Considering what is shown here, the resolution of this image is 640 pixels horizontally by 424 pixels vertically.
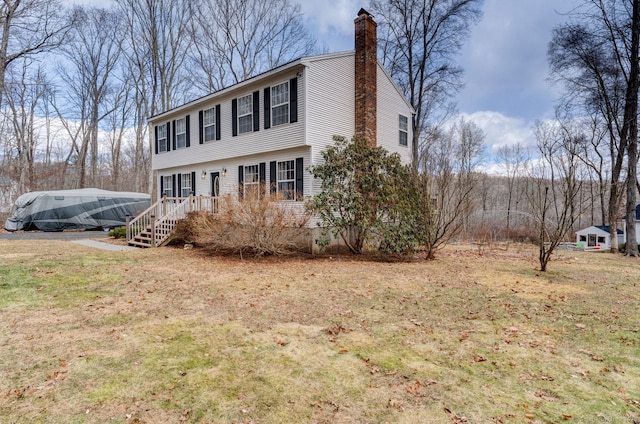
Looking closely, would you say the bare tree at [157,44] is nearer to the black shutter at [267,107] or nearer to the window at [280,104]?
the black shutter at [267,107]

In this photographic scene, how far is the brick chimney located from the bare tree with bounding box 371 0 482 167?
6160 millimetres

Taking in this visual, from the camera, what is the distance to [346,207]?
1073 centimetres

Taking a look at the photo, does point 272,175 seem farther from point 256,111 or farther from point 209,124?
point 209,124

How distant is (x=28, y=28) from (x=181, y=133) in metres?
6.49

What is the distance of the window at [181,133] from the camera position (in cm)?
1641

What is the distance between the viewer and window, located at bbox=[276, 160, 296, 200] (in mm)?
12242

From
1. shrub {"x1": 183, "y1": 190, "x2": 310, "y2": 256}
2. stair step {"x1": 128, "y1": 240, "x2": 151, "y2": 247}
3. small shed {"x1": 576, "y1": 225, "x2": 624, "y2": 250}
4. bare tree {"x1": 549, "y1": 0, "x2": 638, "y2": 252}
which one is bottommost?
small shed {"x1": 576, "y1": 225, "x2": 624, "y2": 250}

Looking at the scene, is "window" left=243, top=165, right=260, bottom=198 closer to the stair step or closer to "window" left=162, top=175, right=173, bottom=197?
the stair step

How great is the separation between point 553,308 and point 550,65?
51.8 feet

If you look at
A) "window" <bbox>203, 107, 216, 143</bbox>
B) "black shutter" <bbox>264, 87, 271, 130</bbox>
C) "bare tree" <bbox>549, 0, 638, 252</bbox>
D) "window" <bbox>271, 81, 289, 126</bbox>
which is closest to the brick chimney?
"window" <bbox>271, 81, 289, 126</bbox>

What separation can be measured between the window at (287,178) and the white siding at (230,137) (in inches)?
26.3

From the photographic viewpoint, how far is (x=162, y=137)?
17.8 meters

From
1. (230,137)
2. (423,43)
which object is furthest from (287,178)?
(423,43)

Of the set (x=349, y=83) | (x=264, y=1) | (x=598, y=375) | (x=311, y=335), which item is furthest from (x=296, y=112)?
(x=264, y=1)
